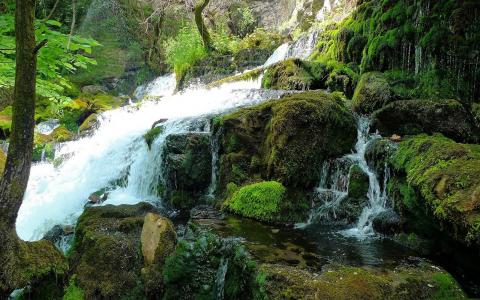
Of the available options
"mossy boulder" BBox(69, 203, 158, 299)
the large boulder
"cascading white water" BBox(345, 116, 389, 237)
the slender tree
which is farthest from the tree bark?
"cascading white water" BBox(345, 116, 389, 237)

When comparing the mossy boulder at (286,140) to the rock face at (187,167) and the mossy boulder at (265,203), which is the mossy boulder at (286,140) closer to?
the mossy boulder at (265,203)

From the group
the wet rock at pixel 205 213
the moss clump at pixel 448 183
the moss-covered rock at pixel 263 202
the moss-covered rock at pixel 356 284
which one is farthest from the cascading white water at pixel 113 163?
the moss-covered rock at pixel 356 284

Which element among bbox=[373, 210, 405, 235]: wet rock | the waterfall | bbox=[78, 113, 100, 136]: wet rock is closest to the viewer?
bbox=[373, 210, 405, 235]: wet rock

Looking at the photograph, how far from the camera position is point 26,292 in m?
4.96

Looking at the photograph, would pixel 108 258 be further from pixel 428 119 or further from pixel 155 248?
pixel 428 119

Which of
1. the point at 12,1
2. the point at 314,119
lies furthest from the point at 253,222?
the point at 12,1

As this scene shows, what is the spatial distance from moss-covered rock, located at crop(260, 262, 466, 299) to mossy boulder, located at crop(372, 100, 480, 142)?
4.05m

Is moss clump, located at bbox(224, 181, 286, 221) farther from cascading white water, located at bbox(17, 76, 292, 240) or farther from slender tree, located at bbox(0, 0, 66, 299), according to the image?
slender tree, located at bbox(0, 0, 66, 299)

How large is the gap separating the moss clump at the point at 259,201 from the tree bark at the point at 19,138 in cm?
335

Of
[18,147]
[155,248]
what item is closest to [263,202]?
[155,248]

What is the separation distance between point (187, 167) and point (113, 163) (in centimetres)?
359

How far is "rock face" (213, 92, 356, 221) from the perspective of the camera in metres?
7.04

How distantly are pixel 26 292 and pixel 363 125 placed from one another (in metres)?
6.52

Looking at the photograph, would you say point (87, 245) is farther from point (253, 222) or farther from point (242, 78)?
point (242, 78)
